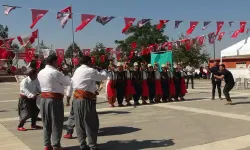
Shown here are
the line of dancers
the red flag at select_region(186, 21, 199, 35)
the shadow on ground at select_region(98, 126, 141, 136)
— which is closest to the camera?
the shadow on ground at select_region(98, 126, 141, 136)

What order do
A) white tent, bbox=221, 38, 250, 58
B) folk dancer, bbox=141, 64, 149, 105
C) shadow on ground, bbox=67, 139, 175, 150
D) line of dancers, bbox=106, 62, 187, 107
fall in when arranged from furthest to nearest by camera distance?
white tent, bbox=221, 38, 250, 58 < folk dancer, bbox=141, 64, 149, 105 < line of dancers, bbox=106, 62, 187, 107 < shadow on ground, bbox=67, 139, 175, 150

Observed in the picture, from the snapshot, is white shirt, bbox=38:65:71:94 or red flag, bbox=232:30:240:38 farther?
red flag, bbox=232:30:240:38

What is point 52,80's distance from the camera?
18.2ft

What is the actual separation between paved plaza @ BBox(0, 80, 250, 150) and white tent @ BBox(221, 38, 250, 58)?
204 inches

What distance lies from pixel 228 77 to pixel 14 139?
814 centimetres

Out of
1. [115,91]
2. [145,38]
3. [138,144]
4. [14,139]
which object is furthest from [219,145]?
[145,38]

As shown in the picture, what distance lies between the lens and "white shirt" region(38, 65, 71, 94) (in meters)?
5.54

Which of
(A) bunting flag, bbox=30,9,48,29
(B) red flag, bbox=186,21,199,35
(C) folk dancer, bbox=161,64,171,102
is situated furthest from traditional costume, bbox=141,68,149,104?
(B) red flag, bbox=186,21,199,35

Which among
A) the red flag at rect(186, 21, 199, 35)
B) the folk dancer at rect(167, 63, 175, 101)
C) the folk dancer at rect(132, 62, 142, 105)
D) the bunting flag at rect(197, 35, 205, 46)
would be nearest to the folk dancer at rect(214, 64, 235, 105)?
the folk dancer at rect(167, 63, 175, 101)

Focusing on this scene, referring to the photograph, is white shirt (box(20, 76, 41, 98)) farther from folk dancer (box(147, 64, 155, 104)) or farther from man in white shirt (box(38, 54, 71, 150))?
folk dancer (box(147, 64, 155, 104))

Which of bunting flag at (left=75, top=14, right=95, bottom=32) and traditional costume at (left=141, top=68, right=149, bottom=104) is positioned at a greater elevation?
bunting flag at (left=75, top=14, right=95, bottom=32)

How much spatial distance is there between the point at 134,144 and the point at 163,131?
129 centimetres

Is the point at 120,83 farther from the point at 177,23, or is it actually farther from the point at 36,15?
the point at 177,23

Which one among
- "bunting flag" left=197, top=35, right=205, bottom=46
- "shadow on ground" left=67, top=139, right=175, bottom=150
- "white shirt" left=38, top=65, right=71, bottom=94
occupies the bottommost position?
"shadow on ground" left=67, top=139, right=175, bottom=150
